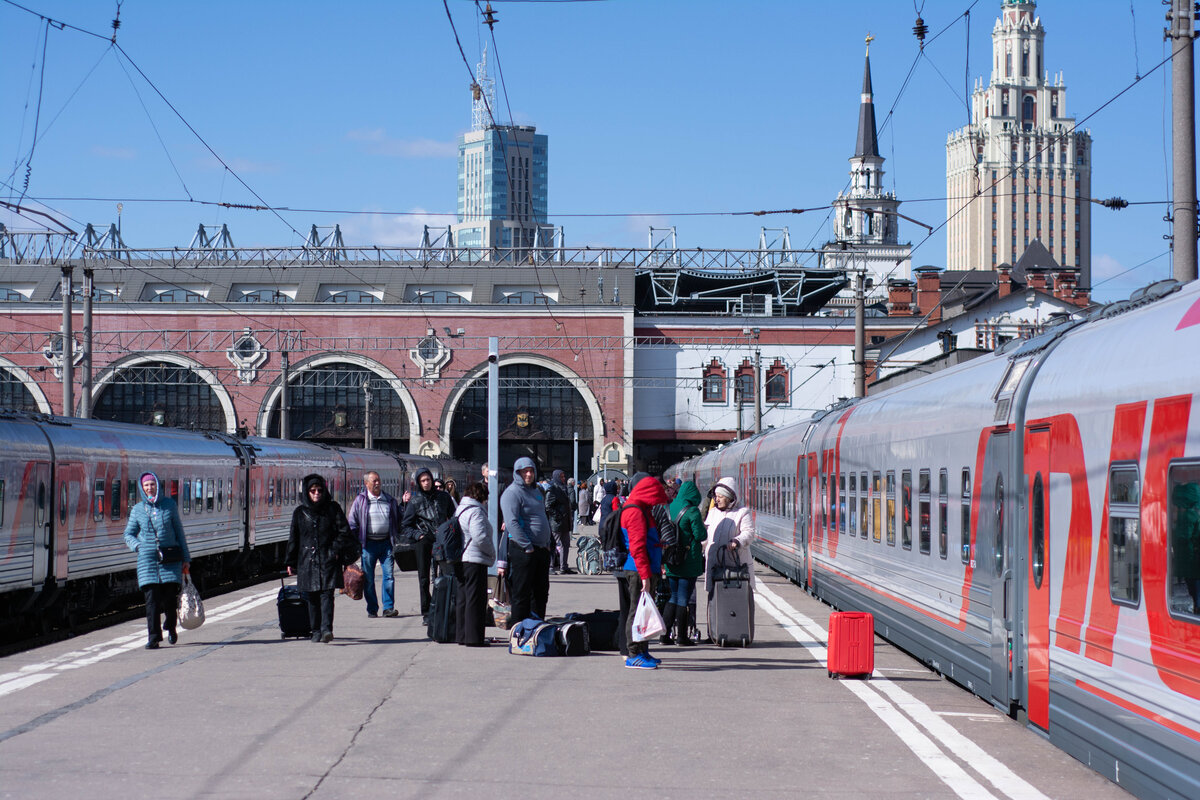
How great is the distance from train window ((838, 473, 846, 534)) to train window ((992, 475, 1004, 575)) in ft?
27.4

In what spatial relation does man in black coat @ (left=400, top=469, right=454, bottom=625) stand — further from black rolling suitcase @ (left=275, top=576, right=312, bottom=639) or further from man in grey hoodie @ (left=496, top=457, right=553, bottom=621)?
man in grey hoodie @ (left=496, top=457, right=553, bottom=621)

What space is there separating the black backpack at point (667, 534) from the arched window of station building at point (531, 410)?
187 feet

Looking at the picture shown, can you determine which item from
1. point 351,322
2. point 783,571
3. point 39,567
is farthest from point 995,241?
point 39,567

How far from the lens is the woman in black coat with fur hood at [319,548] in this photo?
48.2ft

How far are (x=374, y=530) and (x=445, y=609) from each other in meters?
2.88

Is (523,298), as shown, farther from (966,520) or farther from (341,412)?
(966,520)

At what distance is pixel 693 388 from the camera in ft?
240

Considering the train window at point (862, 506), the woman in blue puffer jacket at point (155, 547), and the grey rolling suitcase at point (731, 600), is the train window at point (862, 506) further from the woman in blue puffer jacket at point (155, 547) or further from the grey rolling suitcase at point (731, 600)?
the woman in blue puffer jacket at point (155, 547)

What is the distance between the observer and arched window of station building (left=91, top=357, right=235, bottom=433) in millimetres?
70938

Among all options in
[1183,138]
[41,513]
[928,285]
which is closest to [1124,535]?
[1183,138]

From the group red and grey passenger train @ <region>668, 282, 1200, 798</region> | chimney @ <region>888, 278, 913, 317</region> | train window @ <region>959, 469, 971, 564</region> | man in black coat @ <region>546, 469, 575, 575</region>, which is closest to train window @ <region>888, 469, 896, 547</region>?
red and grey passenger train @ <region>668, 282, 1200, 798</region>

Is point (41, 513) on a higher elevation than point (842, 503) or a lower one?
lower

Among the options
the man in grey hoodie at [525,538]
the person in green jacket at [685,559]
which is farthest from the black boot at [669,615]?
the man in grey hoodie at [525,538]

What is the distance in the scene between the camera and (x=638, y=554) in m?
13.2
